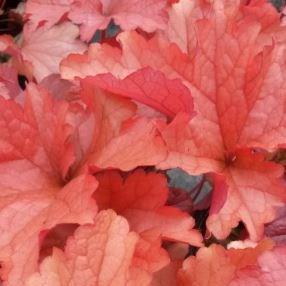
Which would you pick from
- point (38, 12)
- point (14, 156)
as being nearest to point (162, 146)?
point (14, 156)

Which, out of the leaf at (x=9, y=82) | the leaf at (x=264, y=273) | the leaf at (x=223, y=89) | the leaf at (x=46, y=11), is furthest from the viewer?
the leaf at (x=46, y=11)

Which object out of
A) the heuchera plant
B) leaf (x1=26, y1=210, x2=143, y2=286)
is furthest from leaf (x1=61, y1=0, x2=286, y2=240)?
leaf (x1=26, y1=210, x2=143, y2=286)

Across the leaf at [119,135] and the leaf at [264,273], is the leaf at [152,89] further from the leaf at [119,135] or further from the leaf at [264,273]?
the leaf at [264,273]

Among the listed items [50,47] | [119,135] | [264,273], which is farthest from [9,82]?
[264,273]

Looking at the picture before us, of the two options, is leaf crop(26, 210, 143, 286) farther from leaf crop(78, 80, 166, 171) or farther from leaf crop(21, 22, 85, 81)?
leaf crop(21, 22, 85, 81)

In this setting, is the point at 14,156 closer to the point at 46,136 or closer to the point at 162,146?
the point at 46,136

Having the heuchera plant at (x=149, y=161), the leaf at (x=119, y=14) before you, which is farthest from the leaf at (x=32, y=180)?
the leaf at (x=119, y=14)

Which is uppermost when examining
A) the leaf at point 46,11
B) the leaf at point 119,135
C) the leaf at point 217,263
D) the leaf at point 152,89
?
the leaf at point 152,89

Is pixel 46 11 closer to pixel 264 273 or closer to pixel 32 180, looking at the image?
pixel 32 180
